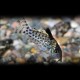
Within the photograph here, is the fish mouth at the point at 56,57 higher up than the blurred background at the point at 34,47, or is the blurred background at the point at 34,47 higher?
the blurred background at the point at 34,47

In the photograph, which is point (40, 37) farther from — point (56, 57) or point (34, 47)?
point (56, 57)

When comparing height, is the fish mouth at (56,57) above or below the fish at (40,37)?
below

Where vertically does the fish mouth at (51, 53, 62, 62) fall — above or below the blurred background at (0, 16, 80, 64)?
below

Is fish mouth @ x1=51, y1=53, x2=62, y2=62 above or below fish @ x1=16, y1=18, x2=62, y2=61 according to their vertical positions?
→ below
